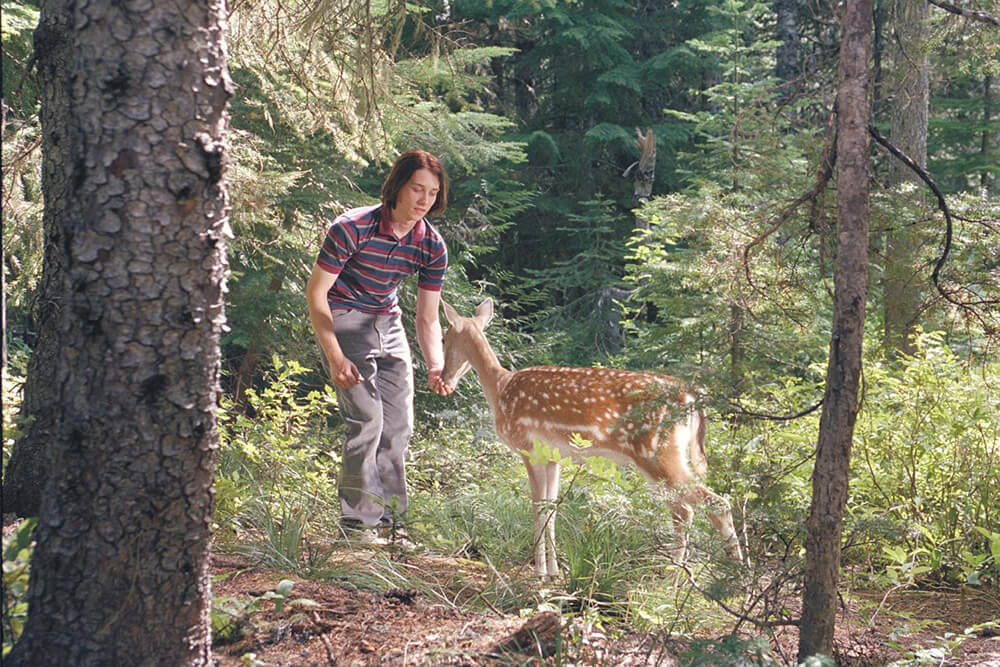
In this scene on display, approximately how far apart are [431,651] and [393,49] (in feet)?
9.87

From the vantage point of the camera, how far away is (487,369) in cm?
532

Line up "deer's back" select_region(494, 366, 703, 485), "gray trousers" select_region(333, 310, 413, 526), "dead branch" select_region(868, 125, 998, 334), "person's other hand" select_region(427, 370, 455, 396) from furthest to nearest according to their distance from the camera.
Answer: "person's other hand" select_region(427, 370, 455, 396) → "deer's back" select_region(494, 366, 703, 485) → "gray trousers" select_region(333, 310, 413, 526) → "dead branch" select_region(868, 125, 998, 334)

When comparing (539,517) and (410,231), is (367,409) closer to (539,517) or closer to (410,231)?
(410,231)

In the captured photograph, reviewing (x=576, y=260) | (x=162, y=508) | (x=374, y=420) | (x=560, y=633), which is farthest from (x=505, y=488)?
(x=576, y=260)

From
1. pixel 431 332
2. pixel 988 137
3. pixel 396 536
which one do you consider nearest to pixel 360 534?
pixel 396 536

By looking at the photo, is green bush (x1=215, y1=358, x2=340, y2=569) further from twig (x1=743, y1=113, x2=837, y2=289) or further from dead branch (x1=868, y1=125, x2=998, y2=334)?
dead branch (x1=868, y1=125, x2=998, y2=334)

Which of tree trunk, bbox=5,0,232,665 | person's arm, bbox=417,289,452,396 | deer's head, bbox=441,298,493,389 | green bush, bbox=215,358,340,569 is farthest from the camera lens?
deer's head, bbox=441,298,493,389

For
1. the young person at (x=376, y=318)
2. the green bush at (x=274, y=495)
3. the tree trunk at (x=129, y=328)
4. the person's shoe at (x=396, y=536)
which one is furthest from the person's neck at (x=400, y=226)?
the tree trunk at (x=129, y=328)

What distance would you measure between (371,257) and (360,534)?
4.60 feet

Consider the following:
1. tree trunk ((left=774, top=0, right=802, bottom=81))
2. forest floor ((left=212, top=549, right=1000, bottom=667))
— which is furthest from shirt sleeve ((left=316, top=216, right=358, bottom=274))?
tree trunk ((left=774, top=0, right=802, bottom=81))

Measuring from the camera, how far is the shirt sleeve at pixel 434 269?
4820 millimetres

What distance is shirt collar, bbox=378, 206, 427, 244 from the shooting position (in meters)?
4.52

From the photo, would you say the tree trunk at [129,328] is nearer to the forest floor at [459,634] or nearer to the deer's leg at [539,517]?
the forest floor at [459,634]

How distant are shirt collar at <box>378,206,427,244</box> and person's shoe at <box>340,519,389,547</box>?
1482 mm
